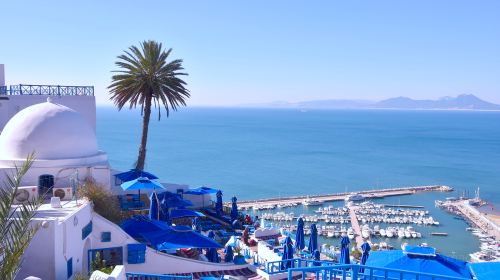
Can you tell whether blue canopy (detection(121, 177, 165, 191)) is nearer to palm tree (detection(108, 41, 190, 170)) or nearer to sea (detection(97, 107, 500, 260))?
palm tree (detection(108, 41, 190, 170))

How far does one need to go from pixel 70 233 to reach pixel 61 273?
1.02 metres

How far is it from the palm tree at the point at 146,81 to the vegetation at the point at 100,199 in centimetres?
1097

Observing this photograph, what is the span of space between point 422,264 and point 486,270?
162 cm

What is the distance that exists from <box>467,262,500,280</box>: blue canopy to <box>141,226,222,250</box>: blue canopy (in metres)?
7.97

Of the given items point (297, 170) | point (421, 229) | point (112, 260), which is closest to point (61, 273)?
point (112, 260)

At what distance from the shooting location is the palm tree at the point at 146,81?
28.4 metres

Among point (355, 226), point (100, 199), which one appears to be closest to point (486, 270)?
point (100, 199)

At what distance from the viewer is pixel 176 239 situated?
16234mm

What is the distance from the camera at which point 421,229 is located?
179 ft

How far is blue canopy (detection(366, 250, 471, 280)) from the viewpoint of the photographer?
40.1 ft

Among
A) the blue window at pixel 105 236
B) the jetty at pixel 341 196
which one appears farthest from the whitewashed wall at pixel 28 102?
the jetty at pixel 341 196

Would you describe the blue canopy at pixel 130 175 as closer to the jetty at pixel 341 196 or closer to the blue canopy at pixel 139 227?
the blue canopy at pixel 139 227

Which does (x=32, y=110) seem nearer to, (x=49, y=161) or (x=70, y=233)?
(x=49, y=161)

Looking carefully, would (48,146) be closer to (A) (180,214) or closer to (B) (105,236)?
(B) (105,236)
